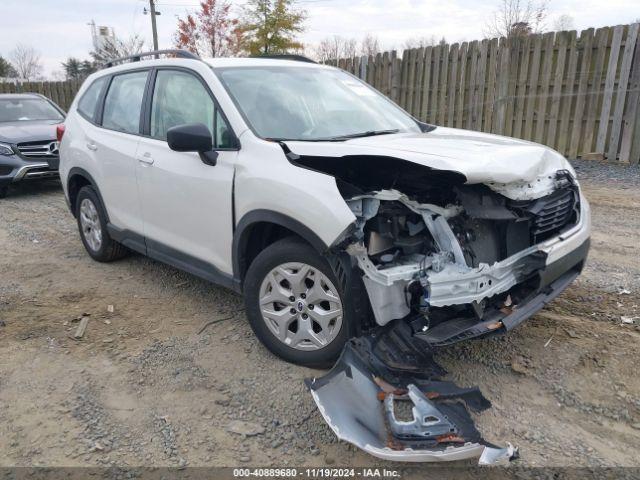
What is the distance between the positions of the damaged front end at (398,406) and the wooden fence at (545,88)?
7.74 metres

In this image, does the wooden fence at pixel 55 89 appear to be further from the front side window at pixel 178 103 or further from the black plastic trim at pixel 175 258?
the front side window at pixel 178 103

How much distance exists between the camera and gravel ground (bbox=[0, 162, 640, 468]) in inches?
103

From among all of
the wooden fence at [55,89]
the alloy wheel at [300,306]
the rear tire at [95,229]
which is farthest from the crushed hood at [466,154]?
the wooden fence at [55,89]

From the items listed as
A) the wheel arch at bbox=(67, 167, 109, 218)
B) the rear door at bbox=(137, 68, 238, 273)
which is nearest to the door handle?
the rear door at bbox=(137, 68, 238, 273)

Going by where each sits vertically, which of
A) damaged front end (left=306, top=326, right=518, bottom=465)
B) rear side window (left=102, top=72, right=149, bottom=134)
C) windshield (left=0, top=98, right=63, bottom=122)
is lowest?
damaged front end (left=306, top=326, right=518, bottom=465)

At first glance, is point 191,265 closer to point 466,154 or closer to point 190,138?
point 190,138

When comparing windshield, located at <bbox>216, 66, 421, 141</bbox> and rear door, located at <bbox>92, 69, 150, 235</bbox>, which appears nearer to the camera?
windshield, located at <bbox>216, 66, 421, 141</bbox>

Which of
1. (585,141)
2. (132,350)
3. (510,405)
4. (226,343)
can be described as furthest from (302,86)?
(585,141)

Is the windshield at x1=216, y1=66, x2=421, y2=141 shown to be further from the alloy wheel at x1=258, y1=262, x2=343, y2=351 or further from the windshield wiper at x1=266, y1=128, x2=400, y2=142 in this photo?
the alloy wheel at x1=258, y1=262, x2=343, y2=351

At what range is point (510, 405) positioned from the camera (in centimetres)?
288

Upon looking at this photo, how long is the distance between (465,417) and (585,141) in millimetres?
8029

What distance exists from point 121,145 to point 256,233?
72.3 inches

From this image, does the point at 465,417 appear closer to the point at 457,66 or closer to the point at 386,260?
the point at 386,260

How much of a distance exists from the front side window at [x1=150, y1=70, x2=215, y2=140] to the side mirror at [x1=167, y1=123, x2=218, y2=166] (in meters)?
0.25
